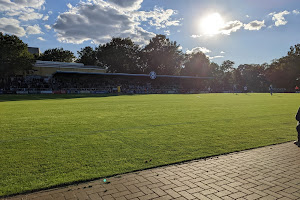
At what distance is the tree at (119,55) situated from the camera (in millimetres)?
68938

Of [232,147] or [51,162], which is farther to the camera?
[232,147]

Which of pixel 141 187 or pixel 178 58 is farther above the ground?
pixel 178 58

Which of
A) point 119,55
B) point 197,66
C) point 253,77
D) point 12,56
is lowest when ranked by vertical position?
point 253,77

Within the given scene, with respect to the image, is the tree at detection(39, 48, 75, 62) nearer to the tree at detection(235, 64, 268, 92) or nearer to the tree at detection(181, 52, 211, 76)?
the tree at detection(181, 52, 211, 76)

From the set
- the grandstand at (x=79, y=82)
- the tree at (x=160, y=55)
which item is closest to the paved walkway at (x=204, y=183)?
the grandstand at (x=79, y=82)

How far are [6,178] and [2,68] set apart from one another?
43.9 m

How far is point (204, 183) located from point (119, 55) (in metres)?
67.9

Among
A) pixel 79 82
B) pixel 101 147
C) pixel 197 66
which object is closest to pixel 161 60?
pixel 197 66

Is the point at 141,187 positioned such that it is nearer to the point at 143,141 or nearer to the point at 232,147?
the point at 143,141

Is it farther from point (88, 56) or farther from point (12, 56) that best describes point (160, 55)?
point (12, 56)

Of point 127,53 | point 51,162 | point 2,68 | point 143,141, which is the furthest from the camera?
point 127,53

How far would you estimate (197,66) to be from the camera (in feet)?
267

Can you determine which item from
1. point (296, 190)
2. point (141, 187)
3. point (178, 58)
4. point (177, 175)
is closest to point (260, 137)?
point (296, 190)

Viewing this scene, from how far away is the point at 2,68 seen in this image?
127 feet
